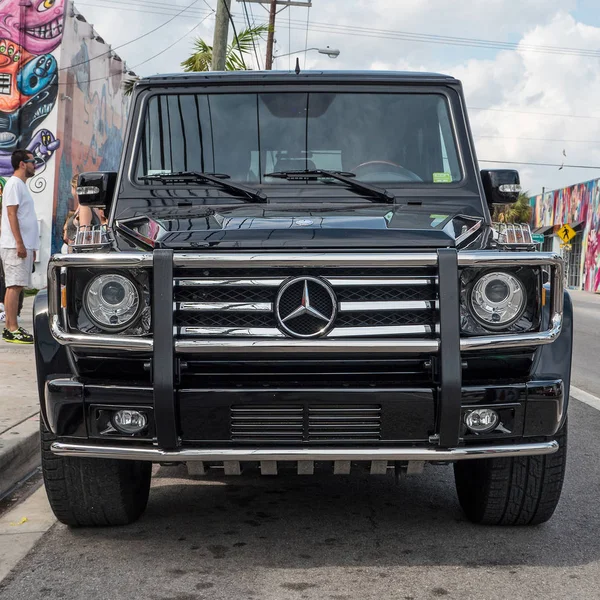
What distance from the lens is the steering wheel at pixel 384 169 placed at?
480 cm

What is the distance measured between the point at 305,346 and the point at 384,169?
166 cm

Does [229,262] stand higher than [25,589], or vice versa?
[229,262]

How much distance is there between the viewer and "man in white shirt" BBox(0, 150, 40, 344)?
9750mm

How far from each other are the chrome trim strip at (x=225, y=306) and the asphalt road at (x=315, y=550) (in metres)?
1.05

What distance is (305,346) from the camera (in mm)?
3451

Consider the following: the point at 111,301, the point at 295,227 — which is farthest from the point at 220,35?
the point at 111,301

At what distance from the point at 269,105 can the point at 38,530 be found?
2459 millimetres

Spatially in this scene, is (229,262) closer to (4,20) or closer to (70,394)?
(70,394)

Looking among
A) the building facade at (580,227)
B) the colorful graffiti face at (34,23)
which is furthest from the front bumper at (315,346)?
the building facade at (580,227)

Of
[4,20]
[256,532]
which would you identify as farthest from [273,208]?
[4,20]

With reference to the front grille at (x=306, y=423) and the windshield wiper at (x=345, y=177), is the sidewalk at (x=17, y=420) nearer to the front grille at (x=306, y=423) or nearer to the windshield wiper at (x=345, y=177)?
the front grille at (x=306, y=423)

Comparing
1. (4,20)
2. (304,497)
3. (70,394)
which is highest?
(4,20)

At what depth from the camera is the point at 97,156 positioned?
29812mm

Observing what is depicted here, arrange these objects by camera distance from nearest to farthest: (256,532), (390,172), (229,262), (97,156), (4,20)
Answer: (229,262) → (256,532) → (390,172) → (4,20) → (97,156)
